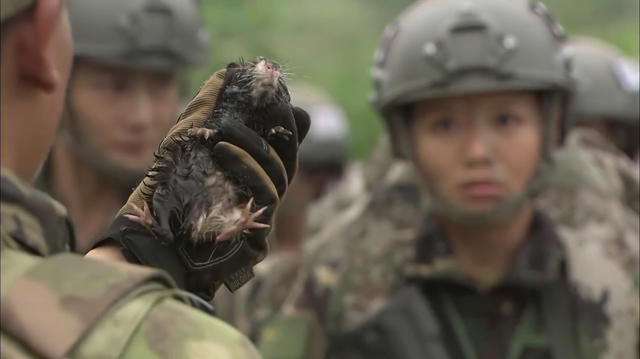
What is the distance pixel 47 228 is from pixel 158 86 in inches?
175

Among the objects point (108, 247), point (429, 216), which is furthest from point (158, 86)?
point (108, 247)

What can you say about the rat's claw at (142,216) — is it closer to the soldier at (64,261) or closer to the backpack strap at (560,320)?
the soldier at (64,261)

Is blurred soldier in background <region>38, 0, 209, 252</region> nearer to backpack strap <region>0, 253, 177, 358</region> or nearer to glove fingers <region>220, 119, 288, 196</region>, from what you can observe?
glove fingers <region>220, 119, 288, 196</region>

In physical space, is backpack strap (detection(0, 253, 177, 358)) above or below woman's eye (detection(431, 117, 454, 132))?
above

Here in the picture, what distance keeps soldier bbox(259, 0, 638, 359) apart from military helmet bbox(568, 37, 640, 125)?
2.11 meters

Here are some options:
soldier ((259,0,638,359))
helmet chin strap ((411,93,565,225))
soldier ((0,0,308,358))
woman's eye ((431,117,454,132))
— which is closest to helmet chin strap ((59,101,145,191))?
soldier ((259,0,638,359))

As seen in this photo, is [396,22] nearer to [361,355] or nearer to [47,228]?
[361,355]

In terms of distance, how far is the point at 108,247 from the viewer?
2.25 m

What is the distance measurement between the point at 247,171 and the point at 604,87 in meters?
5.56

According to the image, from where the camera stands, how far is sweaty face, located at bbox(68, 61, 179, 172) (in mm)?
6344

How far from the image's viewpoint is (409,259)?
501cm

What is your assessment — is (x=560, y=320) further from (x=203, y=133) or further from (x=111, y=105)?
(x=203, y=133)

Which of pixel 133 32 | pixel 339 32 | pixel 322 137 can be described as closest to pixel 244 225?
pixel 133 32

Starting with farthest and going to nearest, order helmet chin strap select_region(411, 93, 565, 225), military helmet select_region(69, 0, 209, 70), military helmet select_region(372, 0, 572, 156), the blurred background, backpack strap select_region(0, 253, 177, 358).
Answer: the blurred background → military helmet select_region(69, 0, 209, 70) → military helmet select_region(372, 0, 572, 156) → helmet chin strap select_region(411, 93, 565, 225) → backpack strap select_region(0, 253, 177, 358)
